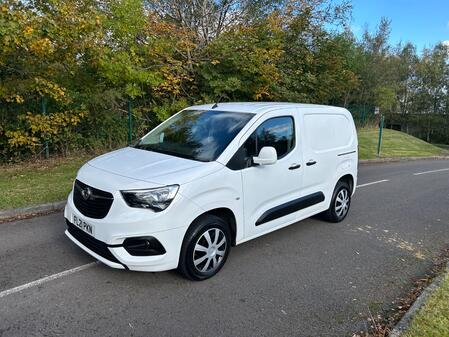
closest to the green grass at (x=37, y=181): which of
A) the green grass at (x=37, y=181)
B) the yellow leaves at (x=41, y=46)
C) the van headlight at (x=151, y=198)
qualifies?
the green grass at (x=37, y=181)

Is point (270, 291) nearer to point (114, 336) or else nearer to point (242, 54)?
point (114, 336)

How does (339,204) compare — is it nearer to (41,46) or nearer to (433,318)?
(433,318)

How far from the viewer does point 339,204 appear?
5.94 meters

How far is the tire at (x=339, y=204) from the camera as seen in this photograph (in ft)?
19.0

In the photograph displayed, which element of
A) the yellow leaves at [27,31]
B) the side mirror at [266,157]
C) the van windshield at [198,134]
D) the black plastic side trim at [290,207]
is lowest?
the black plastic side trim at [290,207]

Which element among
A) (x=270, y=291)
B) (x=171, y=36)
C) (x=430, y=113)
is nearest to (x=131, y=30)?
(x=171, y=36)

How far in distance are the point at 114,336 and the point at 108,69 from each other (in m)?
7.37

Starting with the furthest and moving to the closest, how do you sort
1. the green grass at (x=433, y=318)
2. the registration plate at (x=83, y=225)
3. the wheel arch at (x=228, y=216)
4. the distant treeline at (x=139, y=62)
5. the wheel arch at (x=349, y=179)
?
the distant treeline at (x=139, y=62), the wheel arch at (x=349, y=179), the wheel arch at (x=228, y=216), the registration plate at (x=83, y=225), the green grass at (x=433, y=318)

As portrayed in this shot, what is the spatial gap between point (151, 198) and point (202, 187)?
1.69ft

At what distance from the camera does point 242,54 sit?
1176cm

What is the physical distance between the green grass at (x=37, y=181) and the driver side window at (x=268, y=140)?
3.79 meters

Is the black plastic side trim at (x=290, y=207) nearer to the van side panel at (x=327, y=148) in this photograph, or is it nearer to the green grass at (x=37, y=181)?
the van side panel at (x=327, y=148)

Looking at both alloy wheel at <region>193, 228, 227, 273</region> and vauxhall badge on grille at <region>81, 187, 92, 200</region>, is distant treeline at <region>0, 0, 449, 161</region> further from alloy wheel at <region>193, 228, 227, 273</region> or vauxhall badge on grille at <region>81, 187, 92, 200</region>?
alloy wheel at <region>193, 228, 227, 273</region>

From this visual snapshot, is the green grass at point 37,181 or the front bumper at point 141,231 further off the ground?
the front bumper at point 141,231
